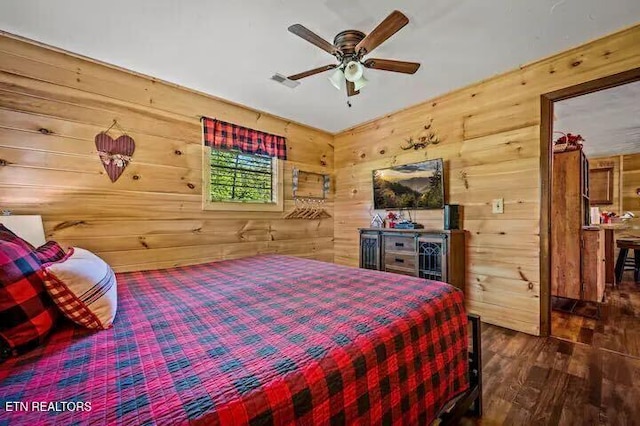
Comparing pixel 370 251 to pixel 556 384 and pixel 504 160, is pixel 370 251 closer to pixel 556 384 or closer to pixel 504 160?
pixel 504 160

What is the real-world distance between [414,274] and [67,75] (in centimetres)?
372

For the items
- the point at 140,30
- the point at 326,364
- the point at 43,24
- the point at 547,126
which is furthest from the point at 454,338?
the point at 43,24

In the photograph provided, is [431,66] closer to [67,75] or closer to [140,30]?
[140,30]

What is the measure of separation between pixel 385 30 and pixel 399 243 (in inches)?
85.8

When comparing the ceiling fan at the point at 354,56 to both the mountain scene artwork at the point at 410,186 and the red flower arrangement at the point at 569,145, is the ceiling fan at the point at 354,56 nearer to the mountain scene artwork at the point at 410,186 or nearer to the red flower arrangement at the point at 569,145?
the mountain scene artwork at the point at 410,186

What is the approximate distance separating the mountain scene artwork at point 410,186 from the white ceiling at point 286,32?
0.95 metres

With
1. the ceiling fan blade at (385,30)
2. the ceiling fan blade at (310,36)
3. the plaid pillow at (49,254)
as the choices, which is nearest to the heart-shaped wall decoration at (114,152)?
the plaid pillow at (49,254)

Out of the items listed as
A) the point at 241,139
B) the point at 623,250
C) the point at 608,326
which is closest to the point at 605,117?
the point at 623,250

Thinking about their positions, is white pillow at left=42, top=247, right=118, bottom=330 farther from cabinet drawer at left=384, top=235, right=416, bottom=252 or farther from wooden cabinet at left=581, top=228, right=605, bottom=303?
wooden cabinet at left=581, top=228, right=605, bottom=303

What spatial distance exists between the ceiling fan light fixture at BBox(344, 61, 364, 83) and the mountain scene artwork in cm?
156

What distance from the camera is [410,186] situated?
11.0 ft

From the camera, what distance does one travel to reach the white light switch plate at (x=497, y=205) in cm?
268

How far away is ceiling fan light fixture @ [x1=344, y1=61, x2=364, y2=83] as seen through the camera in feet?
6.51

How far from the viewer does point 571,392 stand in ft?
5.42
